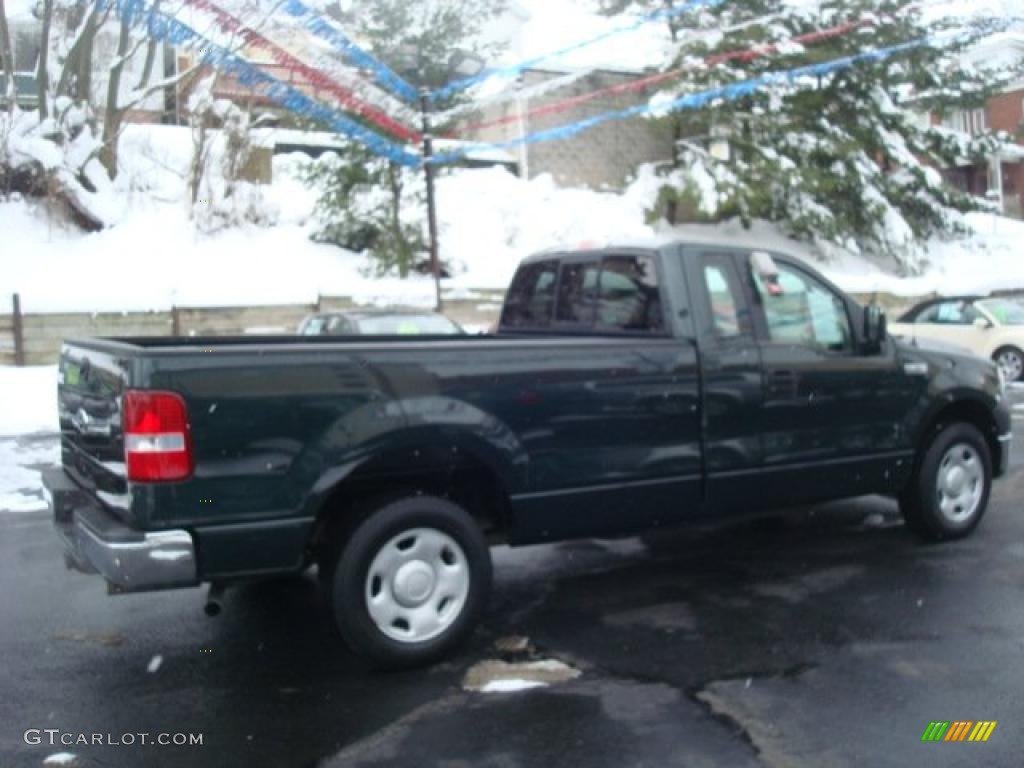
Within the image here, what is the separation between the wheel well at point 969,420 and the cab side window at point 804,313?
0.97m

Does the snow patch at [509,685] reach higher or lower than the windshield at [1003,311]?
lower

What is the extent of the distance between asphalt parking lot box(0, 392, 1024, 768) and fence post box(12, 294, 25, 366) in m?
11.5

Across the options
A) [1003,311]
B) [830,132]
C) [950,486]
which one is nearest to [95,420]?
[950,486]

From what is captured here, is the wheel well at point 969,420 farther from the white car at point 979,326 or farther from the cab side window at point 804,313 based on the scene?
the white car at point 979,326

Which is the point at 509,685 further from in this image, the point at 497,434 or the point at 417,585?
the point at 497,434

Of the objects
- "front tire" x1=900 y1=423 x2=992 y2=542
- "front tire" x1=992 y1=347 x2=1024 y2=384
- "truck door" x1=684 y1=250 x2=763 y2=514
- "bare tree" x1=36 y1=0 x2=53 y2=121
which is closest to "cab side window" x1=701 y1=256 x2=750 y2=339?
"truck door" x1=684 y1=250 x2=763 y2=514

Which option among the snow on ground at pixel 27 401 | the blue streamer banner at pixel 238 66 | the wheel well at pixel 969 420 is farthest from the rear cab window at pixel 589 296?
the snow on ground at pixel 27 401

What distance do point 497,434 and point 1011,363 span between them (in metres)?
13.7

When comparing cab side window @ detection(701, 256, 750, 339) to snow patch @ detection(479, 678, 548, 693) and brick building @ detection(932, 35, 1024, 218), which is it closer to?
snow patch @ detection(479, 678, 548, 693)

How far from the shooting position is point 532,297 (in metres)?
6.57

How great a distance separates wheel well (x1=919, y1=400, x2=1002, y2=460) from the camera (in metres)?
6.60

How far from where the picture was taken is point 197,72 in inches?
902

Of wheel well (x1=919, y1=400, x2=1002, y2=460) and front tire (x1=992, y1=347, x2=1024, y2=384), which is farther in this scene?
front tire (x1=992, y1=347, x2=1024, y2=384)

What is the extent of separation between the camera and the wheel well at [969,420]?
6.60 metres
